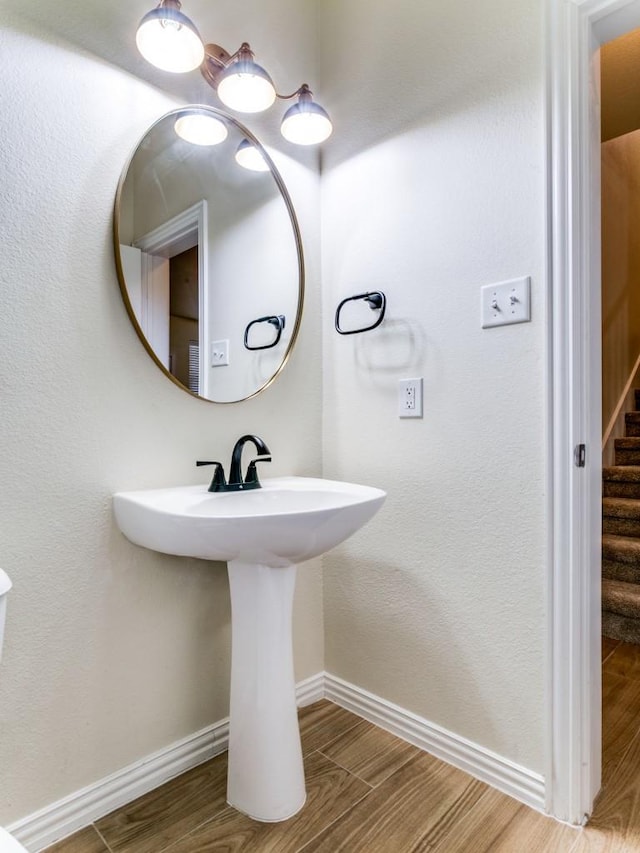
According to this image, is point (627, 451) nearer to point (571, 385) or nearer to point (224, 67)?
point (571, 385)

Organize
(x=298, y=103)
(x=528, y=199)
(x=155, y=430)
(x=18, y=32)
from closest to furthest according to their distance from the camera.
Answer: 1. (x=18, y=32)
2. (x=528, y=199)
3. (x=155, y=430)
4. (x=298, y=103)

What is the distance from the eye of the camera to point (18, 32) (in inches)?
43.5

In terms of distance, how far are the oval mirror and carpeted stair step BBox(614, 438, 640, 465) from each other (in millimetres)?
2697

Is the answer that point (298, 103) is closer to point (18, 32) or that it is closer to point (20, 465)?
point (18, 32)

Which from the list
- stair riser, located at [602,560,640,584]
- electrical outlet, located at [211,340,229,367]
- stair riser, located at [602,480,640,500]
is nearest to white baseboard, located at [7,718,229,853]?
electrical outlet, located at [211,340,229,367]

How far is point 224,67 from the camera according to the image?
1.39 metres

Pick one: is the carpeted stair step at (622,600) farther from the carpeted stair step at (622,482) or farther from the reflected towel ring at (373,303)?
the reflected towel ring at (373,303)

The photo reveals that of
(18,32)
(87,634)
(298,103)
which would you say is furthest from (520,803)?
(18,32)

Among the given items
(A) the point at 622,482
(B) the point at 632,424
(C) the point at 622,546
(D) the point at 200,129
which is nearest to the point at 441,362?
(D) the point at 200,129

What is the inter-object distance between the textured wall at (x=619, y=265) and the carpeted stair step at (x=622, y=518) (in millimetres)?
868

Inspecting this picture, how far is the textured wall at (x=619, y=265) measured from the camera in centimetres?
335

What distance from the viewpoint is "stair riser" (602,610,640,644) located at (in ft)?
6.97

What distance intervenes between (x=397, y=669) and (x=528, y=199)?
1345 mm

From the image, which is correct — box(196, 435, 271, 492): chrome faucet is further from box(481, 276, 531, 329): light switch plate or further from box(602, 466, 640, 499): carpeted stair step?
box(602, 466, 640, 499): carpeted stair step
